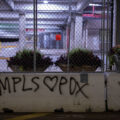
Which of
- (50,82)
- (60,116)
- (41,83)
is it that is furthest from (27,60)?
(60,116)

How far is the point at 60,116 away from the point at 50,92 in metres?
0.64

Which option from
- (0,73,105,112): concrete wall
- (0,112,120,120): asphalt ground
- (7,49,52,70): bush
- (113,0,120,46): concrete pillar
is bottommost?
(0,112,120,120): asphalt ground

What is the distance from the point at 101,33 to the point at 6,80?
2.84 m

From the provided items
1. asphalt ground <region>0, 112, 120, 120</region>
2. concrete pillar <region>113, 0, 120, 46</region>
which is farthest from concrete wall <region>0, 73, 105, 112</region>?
concrete pillar <region>113, 0, 120, 46</region>

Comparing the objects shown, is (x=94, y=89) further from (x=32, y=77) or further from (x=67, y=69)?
(x=32, y=77)

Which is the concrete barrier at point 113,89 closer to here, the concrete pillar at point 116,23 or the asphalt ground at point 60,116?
the asphalt ground at point 60,116

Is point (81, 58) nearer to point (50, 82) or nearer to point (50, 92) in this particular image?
point (50, 82)

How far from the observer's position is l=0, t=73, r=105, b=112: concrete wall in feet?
17.7

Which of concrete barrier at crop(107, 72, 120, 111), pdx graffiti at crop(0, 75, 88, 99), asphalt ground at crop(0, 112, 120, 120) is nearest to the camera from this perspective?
asphalt ground at crop(0, 112, 120, 120)

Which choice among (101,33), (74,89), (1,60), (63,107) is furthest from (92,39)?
(1,60)

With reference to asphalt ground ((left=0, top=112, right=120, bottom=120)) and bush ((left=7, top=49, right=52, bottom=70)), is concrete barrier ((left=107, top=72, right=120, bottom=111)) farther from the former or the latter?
bush ((left=7, top=49, right=52, bottom=70))

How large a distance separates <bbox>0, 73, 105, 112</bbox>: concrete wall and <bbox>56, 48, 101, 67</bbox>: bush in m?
0.52

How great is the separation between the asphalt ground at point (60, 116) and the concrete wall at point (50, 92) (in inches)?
A: 6.8

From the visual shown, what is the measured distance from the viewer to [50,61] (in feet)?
19.8
